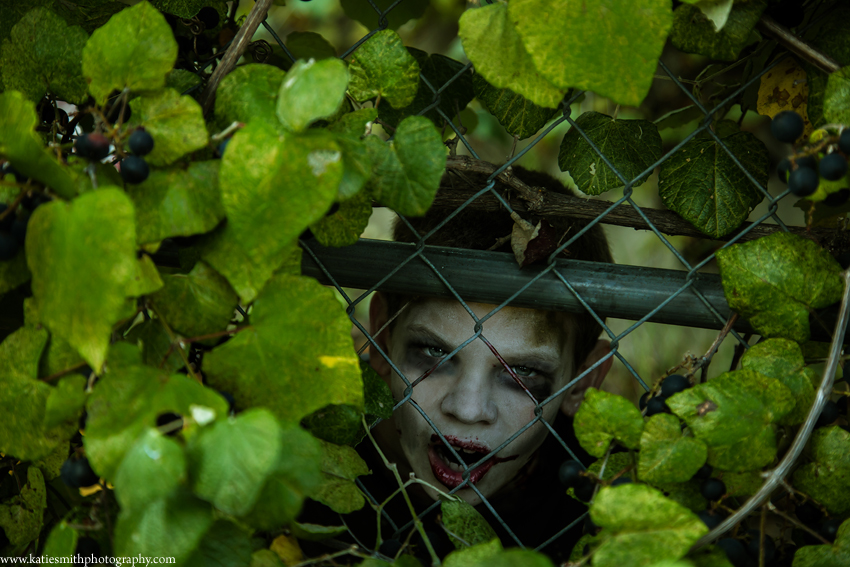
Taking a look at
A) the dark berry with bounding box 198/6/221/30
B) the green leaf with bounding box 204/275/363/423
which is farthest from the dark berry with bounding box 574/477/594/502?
the dark berry with bounding box 198/6/221/30

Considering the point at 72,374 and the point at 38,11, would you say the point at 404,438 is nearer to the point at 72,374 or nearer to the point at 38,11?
the point at 72,374

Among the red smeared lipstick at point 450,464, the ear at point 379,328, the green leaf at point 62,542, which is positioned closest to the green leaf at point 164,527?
the green leaf at point 62,542

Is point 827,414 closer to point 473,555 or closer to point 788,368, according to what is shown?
point 788,368

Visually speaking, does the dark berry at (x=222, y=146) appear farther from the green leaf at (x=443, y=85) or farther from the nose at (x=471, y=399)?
the nose at (x=471, y=399)

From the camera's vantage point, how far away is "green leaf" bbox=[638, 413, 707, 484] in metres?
0.84

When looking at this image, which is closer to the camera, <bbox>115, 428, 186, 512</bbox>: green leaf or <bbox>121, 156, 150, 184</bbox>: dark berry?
<bbox>115, 428, 186, 512</bbox>: green leaf

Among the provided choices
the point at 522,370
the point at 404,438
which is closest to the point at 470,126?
the point at 522,370

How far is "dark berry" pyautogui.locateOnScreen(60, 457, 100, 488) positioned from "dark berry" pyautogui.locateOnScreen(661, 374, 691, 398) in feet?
2.54

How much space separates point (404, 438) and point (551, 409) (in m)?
0.35

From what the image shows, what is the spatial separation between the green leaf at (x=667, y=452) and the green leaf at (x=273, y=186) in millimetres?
512

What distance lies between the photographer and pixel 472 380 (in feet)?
4.41

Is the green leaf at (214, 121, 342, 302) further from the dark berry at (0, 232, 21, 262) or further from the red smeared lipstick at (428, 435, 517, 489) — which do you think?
the red smeared lipstick at (428, 435, 517, 489)

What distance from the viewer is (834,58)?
0.98 m

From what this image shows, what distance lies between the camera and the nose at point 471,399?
133 centimetres
